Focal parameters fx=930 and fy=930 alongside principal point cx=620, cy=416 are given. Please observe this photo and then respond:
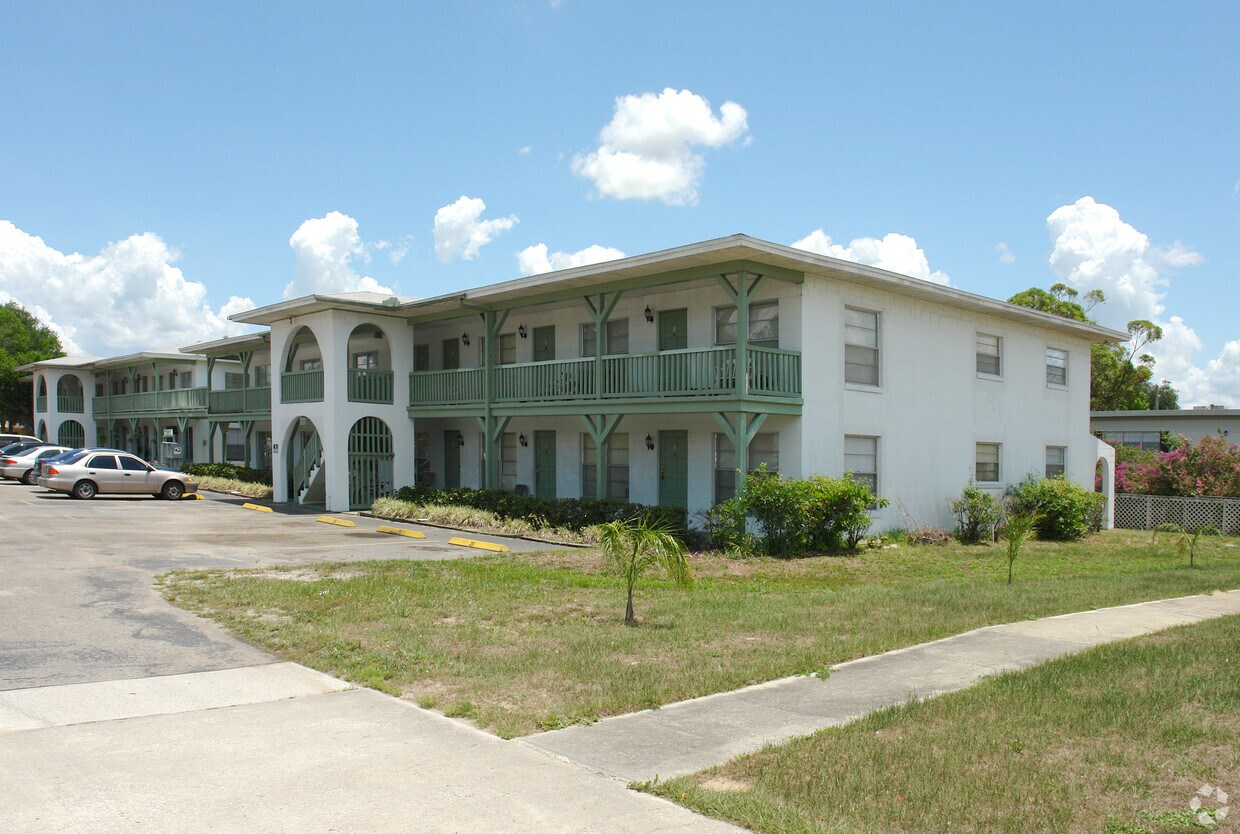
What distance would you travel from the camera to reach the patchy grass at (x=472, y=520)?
19859mm

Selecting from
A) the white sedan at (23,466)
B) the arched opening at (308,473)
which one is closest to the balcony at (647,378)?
the arched opening at (308,473)

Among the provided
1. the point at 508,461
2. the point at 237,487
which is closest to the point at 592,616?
the point at 508,461

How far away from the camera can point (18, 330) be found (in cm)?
7712

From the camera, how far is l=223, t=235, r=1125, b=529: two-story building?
19.1 meters

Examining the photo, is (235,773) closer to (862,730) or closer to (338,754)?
(338,754)

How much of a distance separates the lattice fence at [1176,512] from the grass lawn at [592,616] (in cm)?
1012

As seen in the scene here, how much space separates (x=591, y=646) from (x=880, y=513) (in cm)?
1312

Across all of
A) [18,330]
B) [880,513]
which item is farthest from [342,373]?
[18,330]

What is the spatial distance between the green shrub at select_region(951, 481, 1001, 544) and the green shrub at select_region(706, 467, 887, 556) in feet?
14.6

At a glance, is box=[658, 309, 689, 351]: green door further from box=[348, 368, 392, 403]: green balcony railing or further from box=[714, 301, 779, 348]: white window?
box=[348, 368, 392, 403]: green balcony railing

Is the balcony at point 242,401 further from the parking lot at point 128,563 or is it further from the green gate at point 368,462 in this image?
the green gate at point 368,462

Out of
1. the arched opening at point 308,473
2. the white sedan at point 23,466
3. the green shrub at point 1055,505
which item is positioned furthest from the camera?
the white sedan at point 23,466

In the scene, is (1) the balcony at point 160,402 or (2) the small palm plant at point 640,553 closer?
(2) the small palm plant at point 640,553

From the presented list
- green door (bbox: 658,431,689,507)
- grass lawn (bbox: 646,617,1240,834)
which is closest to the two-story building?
green door (bbox: 658,431,689,507)
